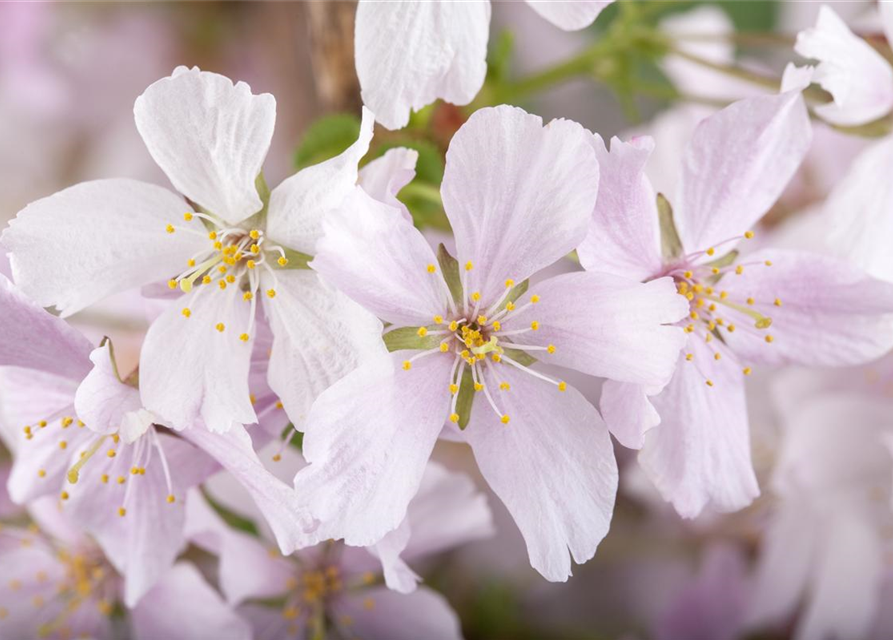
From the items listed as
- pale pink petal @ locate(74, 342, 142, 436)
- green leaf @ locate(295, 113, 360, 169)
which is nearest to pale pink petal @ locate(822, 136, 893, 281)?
green leaf @ locate(295, 113, 360, 169)

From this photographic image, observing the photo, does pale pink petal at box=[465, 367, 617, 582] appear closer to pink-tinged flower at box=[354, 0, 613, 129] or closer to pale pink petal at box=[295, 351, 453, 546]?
pale pink petal at box=[295, 351, 453, 546]

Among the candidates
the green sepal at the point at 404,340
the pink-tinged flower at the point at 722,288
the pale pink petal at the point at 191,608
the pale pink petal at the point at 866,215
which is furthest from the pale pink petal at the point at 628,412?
the pale pink petal at the point at 191,608

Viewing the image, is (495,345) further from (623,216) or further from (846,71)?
(846,71)

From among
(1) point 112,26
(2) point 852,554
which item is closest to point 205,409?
(2) point 852,554

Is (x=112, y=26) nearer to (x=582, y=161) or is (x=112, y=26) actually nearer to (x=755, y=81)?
(x=755, y=81)

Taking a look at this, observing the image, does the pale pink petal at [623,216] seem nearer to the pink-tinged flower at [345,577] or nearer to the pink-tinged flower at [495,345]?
the pink-tinged flower at [495,345]

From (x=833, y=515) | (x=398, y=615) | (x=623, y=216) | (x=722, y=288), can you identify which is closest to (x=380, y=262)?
(x=623, y=216)

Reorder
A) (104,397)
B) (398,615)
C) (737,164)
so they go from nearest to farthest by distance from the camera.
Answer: (104,397) < (737,164) < (398,615)

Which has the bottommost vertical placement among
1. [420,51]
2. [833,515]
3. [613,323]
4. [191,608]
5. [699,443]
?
[833,515]
